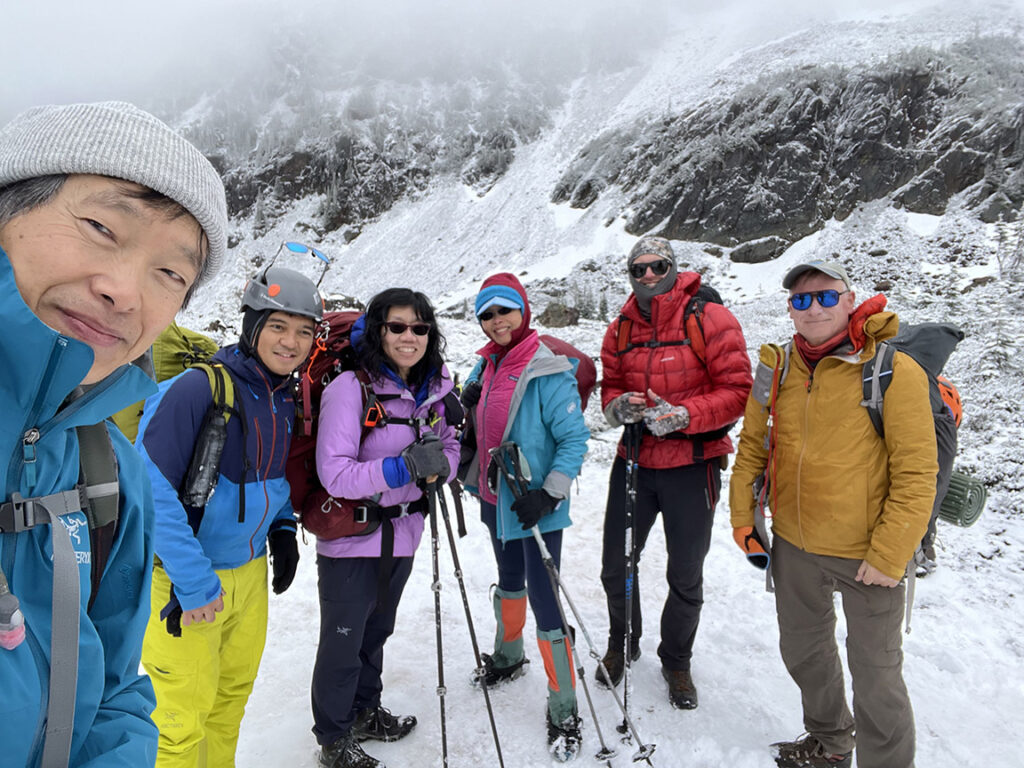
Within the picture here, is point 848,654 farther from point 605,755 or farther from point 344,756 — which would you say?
point 344,756

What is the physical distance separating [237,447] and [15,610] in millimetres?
1650

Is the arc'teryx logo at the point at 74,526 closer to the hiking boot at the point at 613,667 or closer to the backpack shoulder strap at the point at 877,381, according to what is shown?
the backpack shoulder strap at the point at 877,381

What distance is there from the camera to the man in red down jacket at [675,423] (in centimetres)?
359

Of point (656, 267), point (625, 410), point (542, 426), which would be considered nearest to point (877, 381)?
point (625, 410)

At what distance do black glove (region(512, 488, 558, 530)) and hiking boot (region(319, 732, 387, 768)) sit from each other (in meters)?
1.70

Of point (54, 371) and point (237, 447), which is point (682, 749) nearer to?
point (237, 447)

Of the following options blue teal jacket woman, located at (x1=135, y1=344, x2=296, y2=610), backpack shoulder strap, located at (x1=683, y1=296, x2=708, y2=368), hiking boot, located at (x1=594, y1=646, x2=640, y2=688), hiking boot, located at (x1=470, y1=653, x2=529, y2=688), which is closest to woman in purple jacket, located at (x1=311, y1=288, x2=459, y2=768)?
blue teal jacket woman, located at (x1=135, y1=344, x2=296, y2=610)

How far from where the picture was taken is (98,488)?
116cm

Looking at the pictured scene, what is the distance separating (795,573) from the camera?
3107 mm

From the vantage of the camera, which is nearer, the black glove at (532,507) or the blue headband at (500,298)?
the black glove at (532,507)

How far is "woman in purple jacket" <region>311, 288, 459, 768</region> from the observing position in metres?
2.78

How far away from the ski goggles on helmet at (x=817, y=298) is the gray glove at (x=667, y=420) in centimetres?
97

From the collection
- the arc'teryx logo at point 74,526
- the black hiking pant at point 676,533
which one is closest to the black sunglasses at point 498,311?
the black hiking pant at point 676,533

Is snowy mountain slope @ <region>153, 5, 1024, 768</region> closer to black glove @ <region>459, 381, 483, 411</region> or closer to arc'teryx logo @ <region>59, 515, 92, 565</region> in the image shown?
black glove @ <region>459, 381, 483, 411</region>
